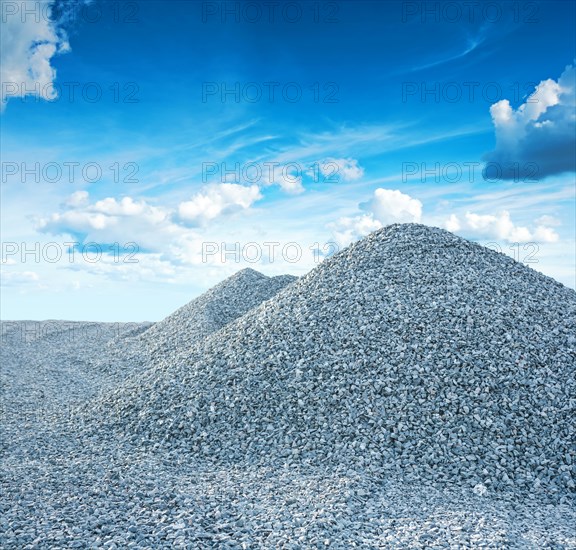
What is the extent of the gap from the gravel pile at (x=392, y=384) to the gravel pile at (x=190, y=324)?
14.0 feet

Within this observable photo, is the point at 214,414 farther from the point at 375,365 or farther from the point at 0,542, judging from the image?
the point at 0,542

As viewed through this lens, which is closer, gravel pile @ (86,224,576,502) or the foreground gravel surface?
the foreground gravel surface

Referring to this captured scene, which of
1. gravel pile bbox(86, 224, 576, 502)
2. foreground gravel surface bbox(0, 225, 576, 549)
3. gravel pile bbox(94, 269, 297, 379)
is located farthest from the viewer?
gravel pile bbox(94, 269, 297, 379)

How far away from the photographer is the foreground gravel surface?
20.5ft

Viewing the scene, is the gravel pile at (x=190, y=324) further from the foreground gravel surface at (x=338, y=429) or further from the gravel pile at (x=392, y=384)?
the gravel pile at (x=392, y=384)

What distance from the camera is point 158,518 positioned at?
621 cm

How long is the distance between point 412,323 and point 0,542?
24.8 ft

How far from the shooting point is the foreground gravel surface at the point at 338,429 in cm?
624

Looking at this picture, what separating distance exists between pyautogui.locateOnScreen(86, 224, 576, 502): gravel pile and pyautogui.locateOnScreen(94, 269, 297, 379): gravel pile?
428 centimetres

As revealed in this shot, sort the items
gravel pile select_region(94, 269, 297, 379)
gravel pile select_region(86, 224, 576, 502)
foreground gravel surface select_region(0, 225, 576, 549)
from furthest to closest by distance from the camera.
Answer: gravel pile select_region(94, 269, 297, 379), gravel pile select_region(86, 224, 576, 502), foreground gravel surface select_region(0, 225, 576, 549)

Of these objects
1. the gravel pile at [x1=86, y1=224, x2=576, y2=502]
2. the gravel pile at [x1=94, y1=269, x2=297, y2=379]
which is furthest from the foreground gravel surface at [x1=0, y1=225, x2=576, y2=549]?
the gravel pile at [x1=94, y1=269, x2=297, y2=379]

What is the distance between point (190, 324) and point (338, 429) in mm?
10472

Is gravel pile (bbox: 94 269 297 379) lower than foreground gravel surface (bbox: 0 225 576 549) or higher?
higher

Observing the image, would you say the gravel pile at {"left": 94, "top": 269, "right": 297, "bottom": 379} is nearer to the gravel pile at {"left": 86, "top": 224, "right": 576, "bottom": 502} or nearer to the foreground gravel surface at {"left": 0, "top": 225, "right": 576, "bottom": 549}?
the foreground gravel surface at {"left": 0, "top": 225, "right": 576, "bottom": 549}
